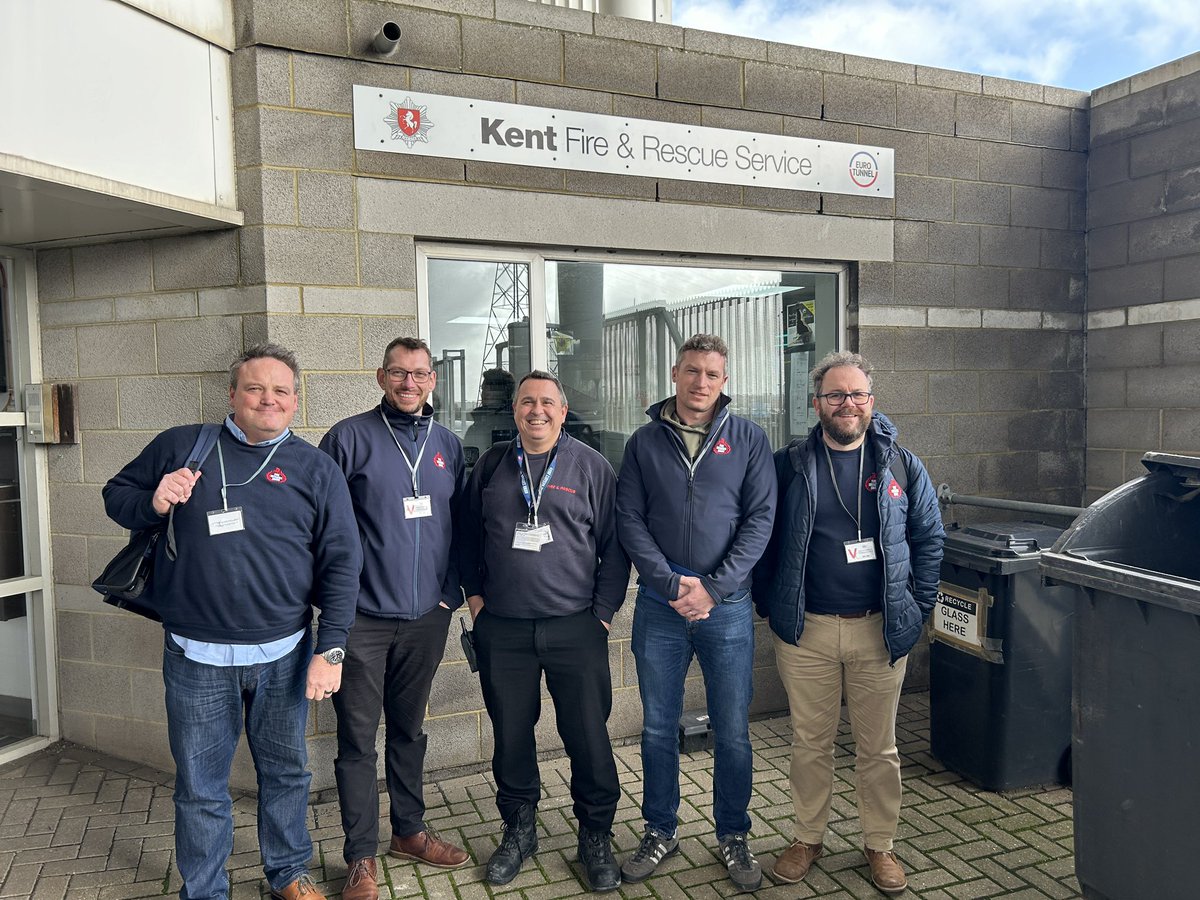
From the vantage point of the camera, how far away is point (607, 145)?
4.43 m

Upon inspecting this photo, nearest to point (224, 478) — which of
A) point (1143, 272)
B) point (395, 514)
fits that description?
point (395, 514)

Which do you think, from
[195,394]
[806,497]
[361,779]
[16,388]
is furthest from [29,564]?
[806,497]

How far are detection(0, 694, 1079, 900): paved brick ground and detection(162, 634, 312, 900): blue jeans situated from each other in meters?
0.31

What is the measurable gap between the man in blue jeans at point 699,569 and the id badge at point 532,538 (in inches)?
12.3

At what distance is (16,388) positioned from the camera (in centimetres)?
435

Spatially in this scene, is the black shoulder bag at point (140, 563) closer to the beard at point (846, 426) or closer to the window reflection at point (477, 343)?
the window reflection at point (477, 343)

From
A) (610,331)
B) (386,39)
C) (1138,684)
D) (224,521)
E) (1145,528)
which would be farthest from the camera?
(610,331)

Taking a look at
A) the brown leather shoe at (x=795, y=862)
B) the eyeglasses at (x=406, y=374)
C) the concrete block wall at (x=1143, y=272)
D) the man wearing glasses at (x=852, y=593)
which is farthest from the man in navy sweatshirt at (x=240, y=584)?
the concrete block wall at (x=1143, y=272)

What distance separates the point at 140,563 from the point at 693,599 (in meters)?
1.91

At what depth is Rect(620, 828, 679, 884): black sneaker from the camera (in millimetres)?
3318

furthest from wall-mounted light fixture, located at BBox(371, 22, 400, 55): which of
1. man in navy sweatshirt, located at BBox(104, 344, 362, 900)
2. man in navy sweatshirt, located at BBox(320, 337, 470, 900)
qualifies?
man in navy sweatshirt, located at BBox(104, 344, 362, 900)

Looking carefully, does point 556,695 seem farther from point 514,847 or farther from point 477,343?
point 477,343

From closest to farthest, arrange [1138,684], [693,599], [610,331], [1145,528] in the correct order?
1. [1138,684]
2. [1145,528]
3. [693,599]
4. [610,331]

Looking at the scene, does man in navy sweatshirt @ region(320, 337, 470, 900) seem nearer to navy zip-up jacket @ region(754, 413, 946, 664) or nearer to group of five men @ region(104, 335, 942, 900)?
group of five men @ region(104, 335, 942, 900)
